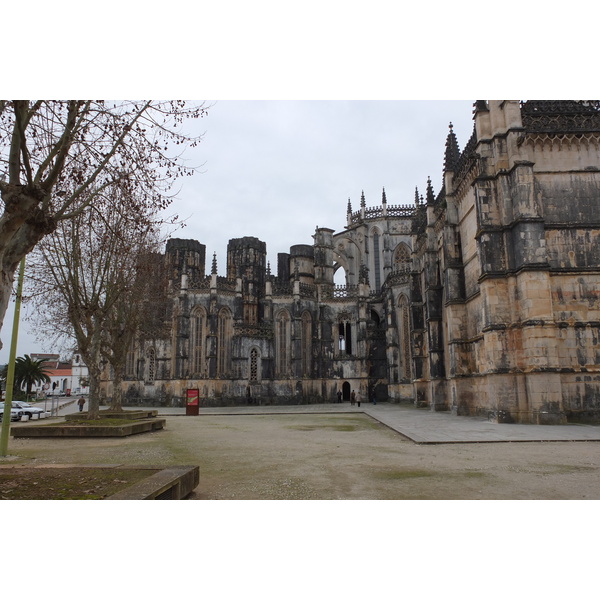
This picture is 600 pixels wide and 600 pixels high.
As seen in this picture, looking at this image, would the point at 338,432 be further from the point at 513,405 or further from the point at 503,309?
the point at 503,309

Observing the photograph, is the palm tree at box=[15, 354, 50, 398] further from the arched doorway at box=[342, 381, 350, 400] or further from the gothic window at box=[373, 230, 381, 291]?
the gothic window at box=[373, 230, 381, 291]

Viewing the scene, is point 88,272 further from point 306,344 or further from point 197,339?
point 306,344

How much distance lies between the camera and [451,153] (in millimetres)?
25047

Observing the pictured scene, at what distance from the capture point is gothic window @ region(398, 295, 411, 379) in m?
39.7

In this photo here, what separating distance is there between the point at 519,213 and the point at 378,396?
29174 mm

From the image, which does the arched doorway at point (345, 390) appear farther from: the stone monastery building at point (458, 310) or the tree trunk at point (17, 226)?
the tree trunk at point (17, 226)

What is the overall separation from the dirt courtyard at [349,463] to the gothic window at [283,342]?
28581mm

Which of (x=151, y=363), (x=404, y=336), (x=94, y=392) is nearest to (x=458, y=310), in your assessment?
(x=94, y=392)

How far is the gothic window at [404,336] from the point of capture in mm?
39688

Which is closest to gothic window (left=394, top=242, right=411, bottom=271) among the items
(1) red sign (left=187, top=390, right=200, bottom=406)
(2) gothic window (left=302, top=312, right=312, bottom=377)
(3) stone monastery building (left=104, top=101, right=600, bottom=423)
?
(3) stone monastery building (left=104, top=101, right=600, bottom=423)

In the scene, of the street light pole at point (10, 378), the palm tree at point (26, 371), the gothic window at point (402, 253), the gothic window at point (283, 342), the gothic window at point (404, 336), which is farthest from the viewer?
the gothic window at point (402, 253)

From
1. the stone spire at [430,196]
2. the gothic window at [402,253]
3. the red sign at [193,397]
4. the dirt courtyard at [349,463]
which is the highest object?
the gothic window at [402,253]

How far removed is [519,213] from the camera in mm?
17391

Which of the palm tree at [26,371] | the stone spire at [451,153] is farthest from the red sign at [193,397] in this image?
the palm tree at [26,371]
